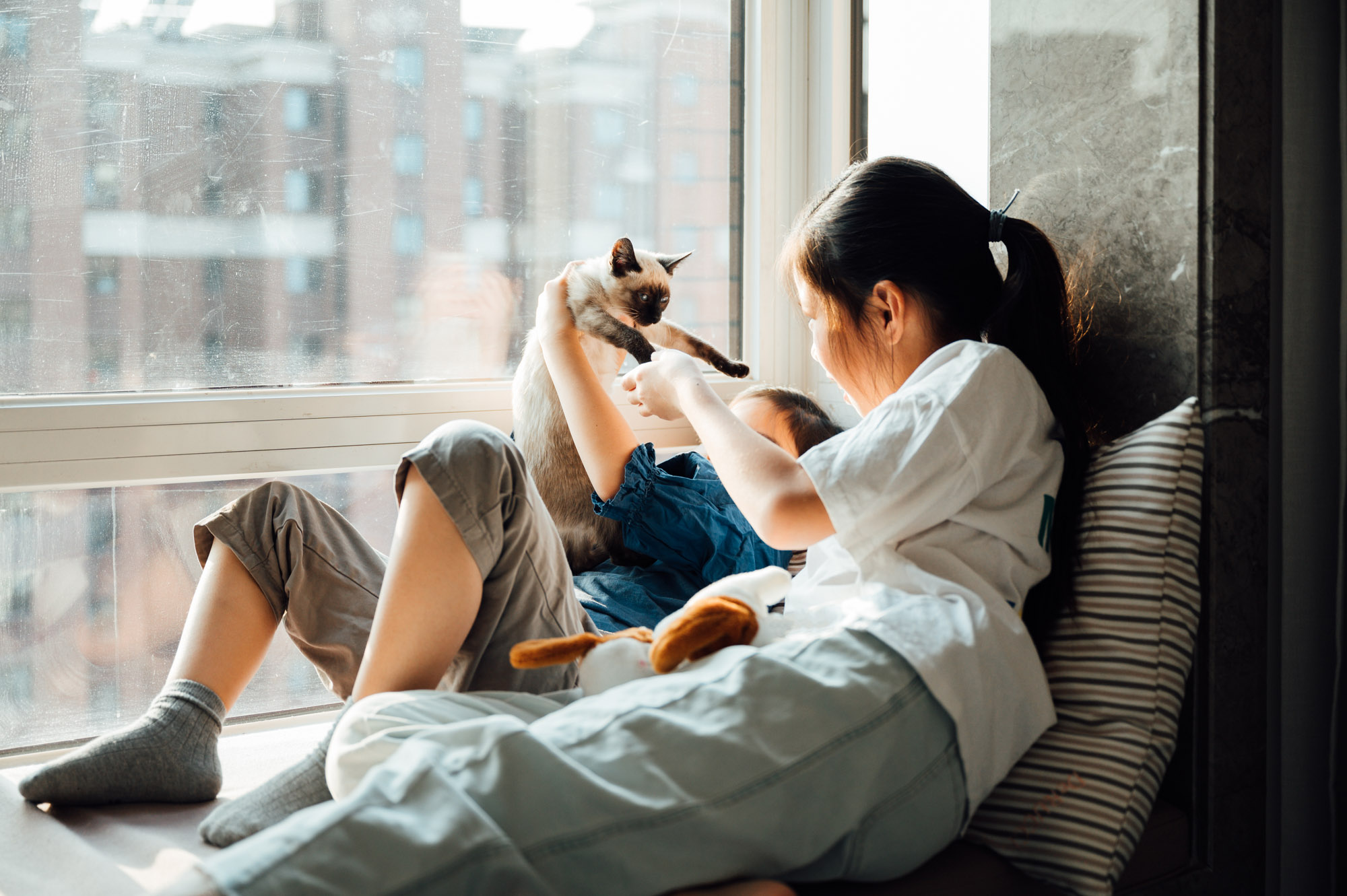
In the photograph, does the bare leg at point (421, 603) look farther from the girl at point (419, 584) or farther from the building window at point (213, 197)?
the building window at point (213, 197)

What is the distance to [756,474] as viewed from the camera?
3.37ft

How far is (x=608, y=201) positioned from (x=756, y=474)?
1131 mm

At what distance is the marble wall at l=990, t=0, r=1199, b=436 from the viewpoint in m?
1.06

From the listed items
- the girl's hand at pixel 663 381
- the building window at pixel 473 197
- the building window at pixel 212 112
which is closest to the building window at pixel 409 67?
→ the building window at pixel 473 197

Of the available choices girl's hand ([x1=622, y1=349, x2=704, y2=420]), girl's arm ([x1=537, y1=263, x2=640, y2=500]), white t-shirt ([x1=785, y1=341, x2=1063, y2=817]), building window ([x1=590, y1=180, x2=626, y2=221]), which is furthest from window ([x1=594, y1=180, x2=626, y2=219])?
white t-shirt ([x1=785, y1=341, x2=1063, y2=817])

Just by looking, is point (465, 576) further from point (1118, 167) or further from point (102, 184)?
point (102, 184)

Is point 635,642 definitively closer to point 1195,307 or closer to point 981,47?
point 1195,307

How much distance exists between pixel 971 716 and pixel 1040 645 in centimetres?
24

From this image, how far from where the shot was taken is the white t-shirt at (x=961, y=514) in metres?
0.88

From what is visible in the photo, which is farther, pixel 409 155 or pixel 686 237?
pixel 686 237

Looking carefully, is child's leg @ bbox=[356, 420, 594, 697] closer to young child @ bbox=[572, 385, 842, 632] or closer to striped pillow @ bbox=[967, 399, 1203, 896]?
young child @ bbox=[572, 385, 842, 632]

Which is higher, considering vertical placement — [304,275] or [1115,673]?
[304,275]

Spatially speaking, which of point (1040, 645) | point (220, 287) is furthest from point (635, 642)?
point (220, 287)

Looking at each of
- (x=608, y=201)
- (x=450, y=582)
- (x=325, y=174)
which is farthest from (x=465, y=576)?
(x=608, y=201)
